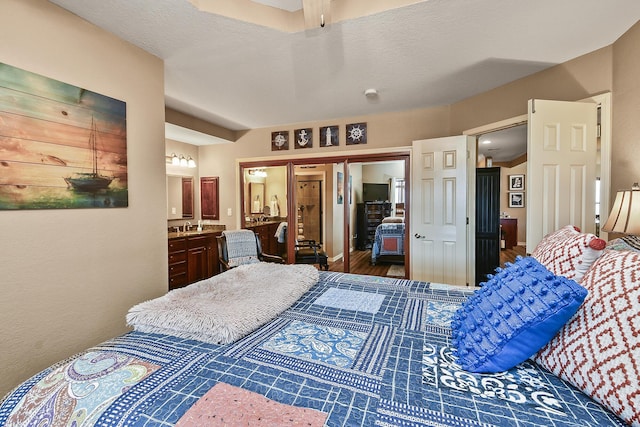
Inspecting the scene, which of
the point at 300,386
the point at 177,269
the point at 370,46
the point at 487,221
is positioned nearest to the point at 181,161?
the point at 177,269

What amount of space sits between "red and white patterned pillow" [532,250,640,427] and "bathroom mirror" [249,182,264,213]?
4437 mm

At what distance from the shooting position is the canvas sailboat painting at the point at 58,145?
1.48m

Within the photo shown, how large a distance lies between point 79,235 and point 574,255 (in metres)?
2.64

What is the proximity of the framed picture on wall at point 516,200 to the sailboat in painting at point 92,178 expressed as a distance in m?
9.35

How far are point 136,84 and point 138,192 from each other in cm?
84

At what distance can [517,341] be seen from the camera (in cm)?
87

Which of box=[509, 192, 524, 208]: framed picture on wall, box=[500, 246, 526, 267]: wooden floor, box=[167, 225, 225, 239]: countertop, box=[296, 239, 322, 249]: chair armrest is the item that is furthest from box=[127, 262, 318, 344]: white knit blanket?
box=[509, 192, 524, 208]: framed picture on wall

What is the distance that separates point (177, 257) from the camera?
12.1ft

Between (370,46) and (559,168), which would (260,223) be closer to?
(370,46)

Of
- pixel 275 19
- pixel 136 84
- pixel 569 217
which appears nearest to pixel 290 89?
pixel 275 19

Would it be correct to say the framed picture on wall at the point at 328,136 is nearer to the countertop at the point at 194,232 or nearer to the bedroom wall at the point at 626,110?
the countertop at the point at 194,232

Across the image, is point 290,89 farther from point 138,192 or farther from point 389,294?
point 389,294

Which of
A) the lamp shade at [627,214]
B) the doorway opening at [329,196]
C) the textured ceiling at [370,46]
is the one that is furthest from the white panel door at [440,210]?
the lamp shade at [627,214]

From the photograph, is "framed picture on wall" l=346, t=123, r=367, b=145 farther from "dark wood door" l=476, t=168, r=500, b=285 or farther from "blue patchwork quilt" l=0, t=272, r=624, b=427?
"blue patchwork quilt" l=0, t=272, r=624, b=427
